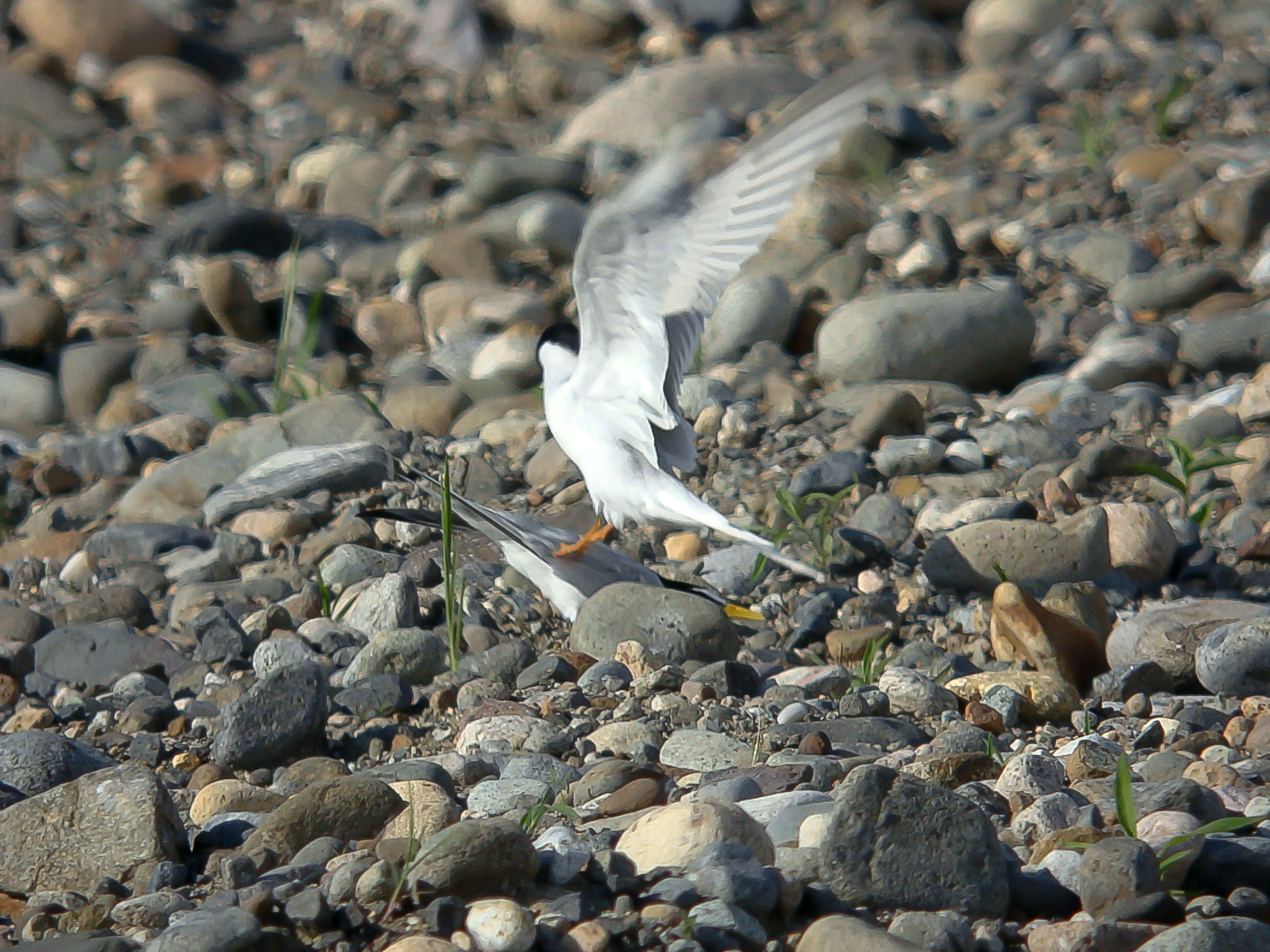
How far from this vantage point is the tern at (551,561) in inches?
136

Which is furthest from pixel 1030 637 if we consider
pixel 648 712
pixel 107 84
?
pixel 107 84

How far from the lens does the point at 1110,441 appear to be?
13.6 feet

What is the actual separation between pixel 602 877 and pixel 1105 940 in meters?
0.72

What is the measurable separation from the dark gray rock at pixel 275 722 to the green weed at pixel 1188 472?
2336 mm

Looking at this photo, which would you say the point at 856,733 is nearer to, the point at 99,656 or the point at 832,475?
the point at 832,475

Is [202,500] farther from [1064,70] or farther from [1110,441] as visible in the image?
[1064,70]

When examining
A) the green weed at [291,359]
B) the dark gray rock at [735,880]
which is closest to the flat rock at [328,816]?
the dark gray rock at [735,880]

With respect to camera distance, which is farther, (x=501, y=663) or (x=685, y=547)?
(x=685, y=547)

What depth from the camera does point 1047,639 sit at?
311 centimetres

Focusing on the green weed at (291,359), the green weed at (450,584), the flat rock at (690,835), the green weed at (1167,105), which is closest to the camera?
the flat rock at (690,835)

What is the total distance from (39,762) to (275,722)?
444 mm

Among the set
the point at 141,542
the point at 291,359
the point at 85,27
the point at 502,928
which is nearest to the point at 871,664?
the point at 502,928

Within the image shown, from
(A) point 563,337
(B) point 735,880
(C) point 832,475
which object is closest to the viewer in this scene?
(B) point 735,880

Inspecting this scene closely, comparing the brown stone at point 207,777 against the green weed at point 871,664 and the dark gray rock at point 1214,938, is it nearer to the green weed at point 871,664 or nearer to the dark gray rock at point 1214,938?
the green weed at point 871,664
